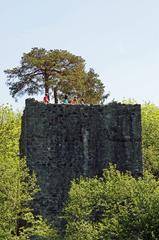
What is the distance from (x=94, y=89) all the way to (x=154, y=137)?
767 centimetres

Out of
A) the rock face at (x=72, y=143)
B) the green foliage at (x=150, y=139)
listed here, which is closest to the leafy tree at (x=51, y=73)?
the green foliage at (x=150, y=139)

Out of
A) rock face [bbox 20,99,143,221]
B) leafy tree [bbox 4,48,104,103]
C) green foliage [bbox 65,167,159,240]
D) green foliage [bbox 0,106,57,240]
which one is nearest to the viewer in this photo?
green foliage [bbox 65,167,159,240]

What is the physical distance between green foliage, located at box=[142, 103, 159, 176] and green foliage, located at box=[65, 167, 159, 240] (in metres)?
32.6

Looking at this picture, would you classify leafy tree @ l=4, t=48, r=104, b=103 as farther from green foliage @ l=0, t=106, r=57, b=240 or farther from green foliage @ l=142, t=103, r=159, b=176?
green foliage @ l=0, t=106, r=57, b=240

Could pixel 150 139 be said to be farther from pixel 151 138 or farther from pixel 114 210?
pixel 114 210

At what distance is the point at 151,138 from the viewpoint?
68.4 m

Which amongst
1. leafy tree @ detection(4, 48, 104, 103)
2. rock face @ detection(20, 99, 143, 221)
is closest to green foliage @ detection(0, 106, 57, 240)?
rock face @ detection(20, 99, 143, 221)

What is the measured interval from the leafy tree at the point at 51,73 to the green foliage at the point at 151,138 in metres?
8.06

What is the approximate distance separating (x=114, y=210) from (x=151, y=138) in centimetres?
4031

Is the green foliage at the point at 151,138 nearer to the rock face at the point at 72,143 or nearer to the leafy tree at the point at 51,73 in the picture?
the leafy tree at the point at 51,73

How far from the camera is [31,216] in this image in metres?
31.7

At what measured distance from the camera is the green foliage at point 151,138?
209ft

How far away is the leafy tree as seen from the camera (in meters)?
61.0

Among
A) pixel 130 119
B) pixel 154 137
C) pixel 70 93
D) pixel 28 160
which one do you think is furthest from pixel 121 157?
pixel 154 137
